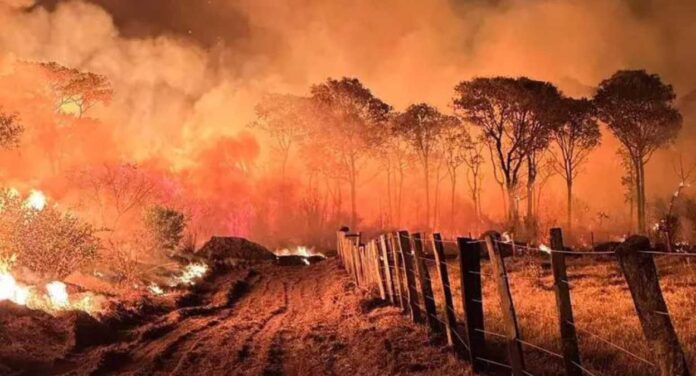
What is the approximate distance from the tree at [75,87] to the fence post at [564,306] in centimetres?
4850

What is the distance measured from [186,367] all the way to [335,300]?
30.7 ft

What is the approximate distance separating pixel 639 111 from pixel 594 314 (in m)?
39.1

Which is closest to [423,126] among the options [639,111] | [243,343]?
[639,111]

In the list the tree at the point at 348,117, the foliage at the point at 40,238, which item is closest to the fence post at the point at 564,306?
the foliage at the point at 40,238

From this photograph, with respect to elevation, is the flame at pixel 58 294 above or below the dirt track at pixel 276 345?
above

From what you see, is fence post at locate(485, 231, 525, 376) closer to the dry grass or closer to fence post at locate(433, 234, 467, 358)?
the dry grass

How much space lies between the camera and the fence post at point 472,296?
9.83 metres

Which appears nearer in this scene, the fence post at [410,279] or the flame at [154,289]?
the fence post at [410,279]

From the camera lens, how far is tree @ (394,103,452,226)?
56938 mm

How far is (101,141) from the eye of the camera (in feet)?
181

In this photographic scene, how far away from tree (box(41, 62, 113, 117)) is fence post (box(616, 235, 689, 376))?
4998 cm

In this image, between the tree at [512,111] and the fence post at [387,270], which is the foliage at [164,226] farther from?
the tree at [512,111]

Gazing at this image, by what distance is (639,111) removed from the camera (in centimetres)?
4850

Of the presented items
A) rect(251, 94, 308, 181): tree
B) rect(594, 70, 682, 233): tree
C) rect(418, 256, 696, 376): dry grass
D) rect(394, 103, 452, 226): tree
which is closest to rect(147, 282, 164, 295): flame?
rect(418, 256, 696, 376): dry grass
